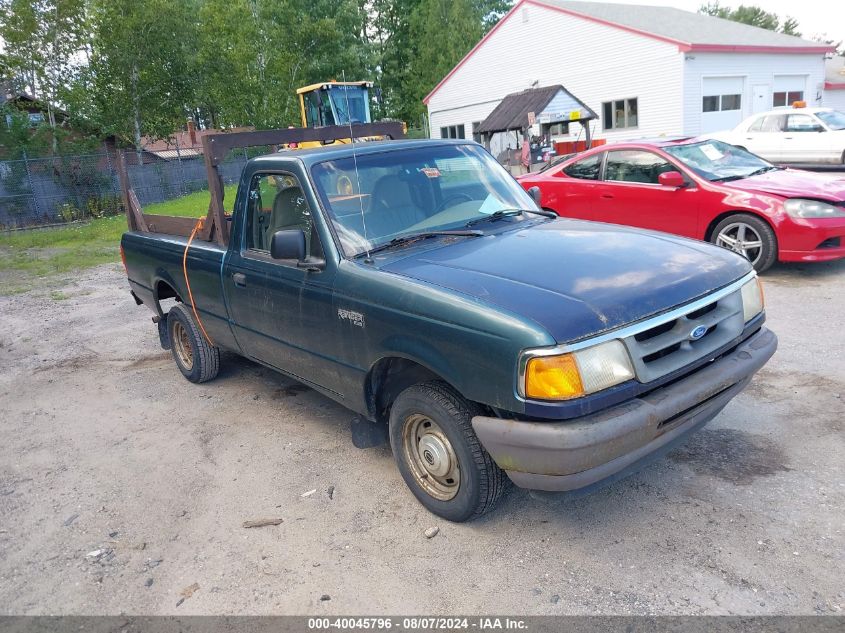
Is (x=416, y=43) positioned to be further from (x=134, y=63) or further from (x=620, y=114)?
(x=620, y=114)

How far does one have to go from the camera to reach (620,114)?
2664cm

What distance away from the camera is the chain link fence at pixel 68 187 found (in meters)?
20.5

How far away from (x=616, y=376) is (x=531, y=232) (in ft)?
4.28

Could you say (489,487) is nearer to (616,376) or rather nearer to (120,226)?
(616,376)

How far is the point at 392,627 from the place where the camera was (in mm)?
2758

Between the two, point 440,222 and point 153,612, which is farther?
Result: point 440,222

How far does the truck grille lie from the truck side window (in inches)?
82.4

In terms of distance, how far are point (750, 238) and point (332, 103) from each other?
17.1m

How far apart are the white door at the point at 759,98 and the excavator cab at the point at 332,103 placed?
49.1ft

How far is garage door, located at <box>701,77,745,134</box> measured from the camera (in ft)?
81.4

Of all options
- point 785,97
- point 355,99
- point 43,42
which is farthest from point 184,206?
point 785,97

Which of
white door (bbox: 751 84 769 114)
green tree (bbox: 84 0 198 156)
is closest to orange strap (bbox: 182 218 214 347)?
white door (bbox: 751 84 769 114)

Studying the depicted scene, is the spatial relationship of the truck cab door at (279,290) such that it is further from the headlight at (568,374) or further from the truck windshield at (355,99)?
the truck windshield at (355,99)

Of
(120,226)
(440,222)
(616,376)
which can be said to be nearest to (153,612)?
(616,376)
